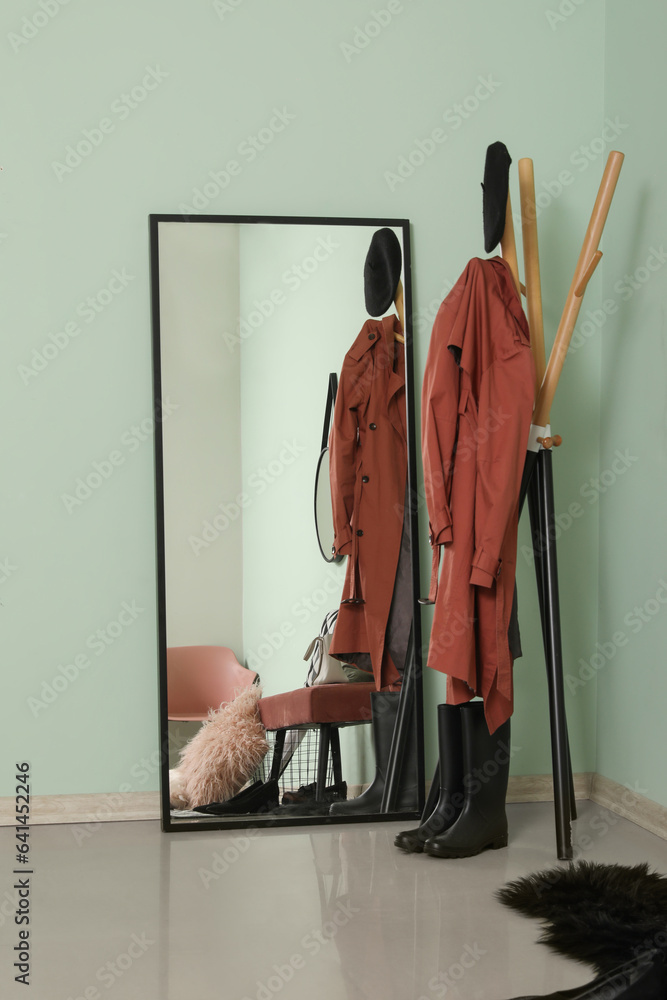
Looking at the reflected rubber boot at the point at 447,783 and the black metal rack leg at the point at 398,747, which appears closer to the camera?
the reflected rubber boot at the point at 447,783

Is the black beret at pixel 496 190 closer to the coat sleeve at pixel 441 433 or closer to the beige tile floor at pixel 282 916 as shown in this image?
the coat sleeve at pixel 441 433

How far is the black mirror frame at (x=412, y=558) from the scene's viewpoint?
2.60 metres

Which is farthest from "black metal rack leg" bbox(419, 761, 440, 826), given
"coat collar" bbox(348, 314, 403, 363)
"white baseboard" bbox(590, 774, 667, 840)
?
"coat collar" bbox(348, 314, 403, 363)

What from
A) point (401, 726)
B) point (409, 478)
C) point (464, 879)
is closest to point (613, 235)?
point (409, 478)

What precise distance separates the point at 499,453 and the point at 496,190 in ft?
2.41

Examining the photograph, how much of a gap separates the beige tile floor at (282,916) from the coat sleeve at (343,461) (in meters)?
0.87

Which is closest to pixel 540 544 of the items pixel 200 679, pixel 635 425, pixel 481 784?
pixel 635 425

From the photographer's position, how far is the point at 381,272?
2758mm

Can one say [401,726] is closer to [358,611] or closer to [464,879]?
[358,611]

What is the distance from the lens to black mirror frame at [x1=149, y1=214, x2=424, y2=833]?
2604 millimetres

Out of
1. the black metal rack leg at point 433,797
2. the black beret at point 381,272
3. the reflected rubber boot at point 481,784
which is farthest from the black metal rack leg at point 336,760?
the black beret at point 381,272

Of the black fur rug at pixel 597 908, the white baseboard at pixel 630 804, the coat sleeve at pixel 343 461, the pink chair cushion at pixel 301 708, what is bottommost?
the white baseboard at pixel 630 804

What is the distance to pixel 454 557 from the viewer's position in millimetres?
2326

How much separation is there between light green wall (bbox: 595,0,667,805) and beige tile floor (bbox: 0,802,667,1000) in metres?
0.34
